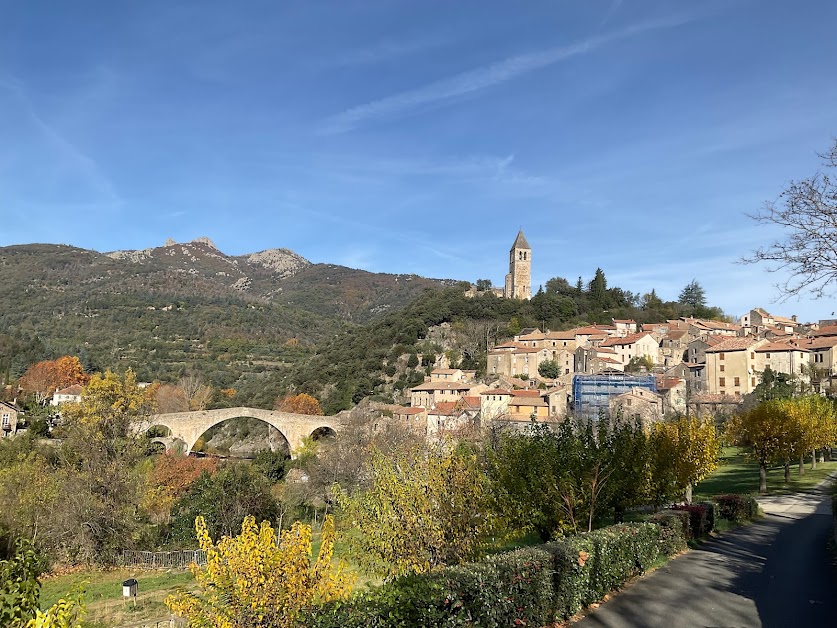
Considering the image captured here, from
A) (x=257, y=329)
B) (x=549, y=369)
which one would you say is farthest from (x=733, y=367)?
(x=257, y=329)

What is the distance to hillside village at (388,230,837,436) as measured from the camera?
183ft

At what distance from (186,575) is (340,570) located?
1732 centimetres

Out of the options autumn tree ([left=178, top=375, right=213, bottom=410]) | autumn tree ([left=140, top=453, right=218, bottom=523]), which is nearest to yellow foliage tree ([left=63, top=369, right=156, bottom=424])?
autumn tree ([left=140, top=453, right=218, bottom=523])

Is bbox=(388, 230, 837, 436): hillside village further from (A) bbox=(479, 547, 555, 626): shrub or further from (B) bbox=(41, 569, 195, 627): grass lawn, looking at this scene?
(A) bbox=(479, 547, 555, 626): shrub

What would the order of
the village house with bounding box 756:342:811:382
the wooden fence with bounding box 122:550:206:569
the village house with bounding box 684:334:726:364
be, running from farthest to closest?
1. the village house with bounding box 684:334:726:364
2. the village house with bounding box 756:342:811:382
3. the wooden fence with bounding box 122:550:206:569

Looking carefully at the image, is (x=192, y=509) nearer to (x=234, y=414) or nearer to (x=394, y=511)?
(x=394, y=511)

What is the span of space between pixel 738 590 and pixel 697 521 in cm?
591

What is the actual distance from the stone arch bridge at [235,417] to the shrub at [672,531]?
4408 cm

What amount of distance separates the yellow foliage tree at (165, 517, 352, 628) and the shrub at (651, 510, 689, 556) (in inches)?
389

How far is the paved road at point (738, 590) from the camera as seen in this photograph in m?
9.76

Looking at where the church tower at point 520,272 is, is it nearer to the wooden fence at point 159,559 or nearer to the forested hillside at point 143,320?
the forested hillside at point 143,320

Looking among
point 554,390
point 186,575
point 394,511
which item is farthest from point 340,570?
point 554,390

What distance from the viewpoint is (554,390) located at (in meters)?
58.4

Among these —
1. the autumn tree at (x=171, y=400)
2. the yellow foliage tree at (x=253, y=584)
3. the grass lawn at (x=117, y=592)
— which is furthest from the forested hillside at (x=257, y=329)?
the yellow foliage tree at (x=253, y=584)
